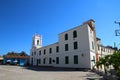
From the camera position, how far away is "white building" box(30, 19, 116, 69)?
23.5 metres

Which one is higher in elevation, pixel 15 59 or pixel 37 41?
pixel 37 41

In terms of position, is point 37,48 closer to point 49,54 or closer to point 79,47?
point 49,54

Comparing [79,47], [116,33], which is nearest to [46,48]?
[79,47]

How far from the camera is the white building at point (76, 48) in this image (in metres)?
23.5

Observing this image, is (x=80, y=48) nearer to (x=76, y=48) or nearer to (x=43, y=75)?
(x=76, y=48)

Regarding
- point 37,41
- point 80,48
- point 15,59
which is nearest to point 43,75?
point 80,48

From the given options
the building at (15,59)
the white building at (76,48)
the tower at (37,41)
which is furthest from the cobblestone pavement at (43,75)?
the building at (15,59)

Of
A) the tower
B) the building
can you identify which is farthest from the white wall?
the building

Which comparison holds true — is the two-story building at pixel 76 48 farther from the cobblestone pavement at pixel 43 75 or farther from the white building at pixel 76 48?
the cobblestone pavement at pixel 43 75

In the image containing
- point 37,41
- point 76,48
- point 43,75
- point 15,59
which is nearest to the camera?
point 43,75

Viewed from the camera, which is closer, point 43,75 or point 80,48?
point 43,75

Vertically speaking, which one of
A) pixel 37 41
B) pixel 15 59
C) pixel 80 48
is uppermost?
pixel 37 41

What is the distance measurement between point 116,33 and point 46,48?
2296 centimetres

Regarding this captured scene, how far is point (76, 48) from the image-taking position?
1005 inches
